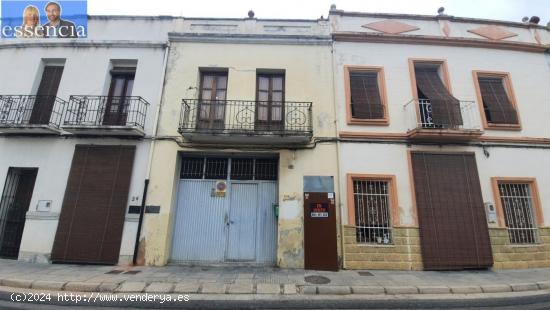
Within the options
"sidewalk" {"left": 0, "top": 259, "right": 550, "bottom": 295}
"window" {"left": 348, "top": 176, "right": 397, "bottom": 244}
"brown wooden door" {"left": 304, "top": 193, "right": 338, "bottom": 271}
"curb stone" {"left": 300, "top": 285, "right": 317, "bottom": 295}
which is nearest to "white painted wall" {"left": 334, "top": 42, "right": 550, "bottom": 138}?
"window" {"left": 348, "top": 176, "right": 397, "bottom": 244}

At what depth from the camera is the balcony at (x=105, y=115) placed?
24.4 ft

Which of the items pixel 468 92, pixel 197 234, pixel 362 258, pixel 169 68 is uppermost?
pixel 169 68

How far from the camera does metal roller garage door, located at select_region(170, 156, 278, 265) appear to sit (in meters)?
7.40

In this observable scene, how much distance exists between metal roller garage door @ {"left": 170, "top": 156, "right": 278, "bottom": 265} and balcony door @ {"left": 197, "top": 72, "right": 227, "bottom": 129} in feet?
3.81

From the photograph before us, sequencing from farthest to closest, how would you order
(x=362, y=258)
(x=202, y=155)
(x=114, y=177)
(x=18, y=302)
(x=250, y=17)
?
(x=250, y=17), (x=202, y=155), (x=114, y=177), (x=362, y=258), (x=18, y=302)

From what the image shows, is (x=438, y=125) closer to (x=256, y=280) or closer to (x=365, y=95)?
(x=365, y=95)

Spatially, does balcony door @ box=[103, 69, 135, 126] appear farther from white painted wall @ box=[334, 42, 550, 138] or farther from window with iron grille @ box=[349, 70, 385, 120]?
window with iron grille @ box=[349, 70, 385, 120]

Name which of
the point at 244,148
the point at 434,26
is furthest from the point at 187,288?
the point at 434,26

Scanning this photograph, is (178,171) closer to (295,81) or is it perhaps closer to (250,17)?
(295,81)

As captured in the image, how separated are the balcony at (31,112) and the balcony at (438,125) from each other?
10.9 meters

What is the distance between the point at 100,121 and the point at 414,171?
978 centimetres

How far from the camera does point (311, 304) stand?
471 cm

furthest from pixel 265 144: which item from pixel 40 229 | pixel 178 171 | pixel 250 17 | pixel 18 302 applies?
pixel 40 229

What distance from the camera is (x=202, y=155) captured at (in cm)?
809
